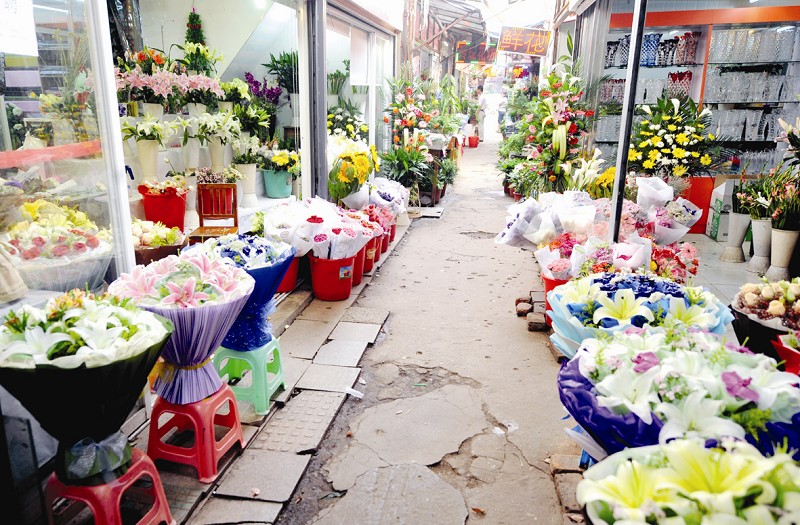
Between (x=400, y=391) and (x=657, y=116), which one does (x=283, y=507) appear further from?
(x=657, y=116)

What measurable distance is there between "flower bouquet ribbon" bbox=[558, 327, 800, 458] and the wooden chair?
3.26 m

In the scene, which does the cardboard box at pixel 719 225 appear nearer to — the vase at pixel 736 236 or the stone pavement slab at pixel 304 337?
the vase at pixel 736 236

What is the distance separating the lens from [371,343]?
4375mm

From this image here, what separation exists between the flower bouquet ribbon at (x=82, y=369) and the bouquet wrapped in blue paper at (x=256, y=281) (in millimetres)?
921

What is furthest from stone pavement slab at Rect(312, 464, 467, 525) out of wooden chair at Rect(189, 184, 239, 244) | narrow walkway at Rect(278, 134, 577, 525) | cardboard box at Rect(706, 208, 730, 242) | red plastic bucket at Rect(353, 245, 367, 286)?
cardboard box at Rect(706, 208, 730, 242)

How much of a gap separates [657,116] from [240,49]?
4.37m

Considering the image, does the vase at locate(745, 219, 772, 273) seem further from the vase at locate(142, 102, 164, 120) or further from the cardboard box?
the vase at locate(142, 102, 164, 120)

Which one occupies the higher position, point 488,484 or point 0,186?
point 0,186

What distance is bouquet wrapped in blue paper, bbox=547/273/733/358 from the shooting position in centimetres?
240

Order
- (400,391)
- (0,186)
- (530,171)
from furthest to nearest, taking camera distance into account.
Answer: (530,171)
(400,391)
(0,186)

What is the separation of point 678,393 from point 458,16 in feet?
60.2

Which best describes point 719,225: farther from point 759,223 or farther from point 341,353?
point 341,353

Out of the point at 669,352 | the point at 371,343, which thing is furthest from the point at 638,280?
the point at 371,343

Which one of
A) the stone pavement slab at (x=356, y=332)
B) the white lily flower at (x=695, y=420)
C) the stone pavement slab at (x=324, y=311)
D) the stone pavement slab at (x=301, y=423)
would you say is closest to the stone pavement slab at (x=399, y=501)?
the stone pavement slab at (x=301, y=423)
